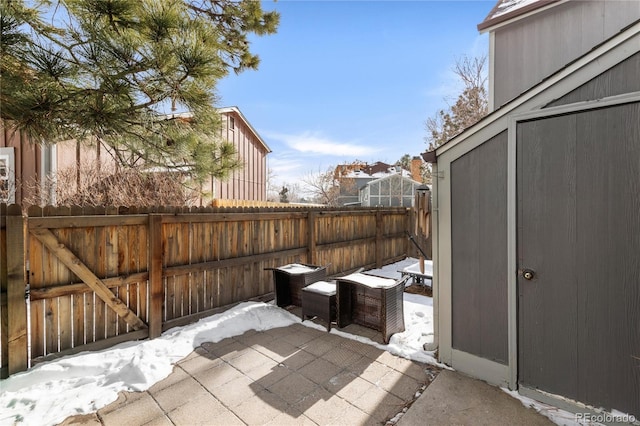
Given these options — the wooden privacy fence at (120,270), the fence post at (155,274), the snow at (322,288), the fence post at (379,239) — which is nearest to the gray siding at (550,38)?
the snow at (322,288)

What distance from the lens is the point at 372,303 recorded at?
11.8ft

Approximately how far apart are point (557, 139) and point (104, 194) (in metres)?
7.46

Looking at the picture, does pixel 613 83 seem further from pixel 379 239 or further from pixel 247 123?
pixel 247 123

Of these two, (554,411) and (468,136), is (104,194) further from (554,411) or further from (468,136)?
(554,411)

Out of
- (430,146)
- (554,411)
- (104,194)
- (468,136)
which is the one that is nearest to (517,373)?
(554,411)

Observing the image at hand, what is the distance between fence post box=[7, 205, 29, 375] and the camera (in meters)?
2.57

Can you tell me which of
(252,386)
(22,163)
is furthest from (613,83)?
(22,163)

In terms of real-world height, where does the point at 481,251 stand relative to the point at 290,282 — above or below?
above

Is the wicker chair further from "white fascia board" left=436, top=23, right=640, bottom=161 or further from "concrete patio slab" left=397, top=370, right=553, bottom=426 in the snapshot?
"white fascia board" left=436, top=23, right=640, bottom=161

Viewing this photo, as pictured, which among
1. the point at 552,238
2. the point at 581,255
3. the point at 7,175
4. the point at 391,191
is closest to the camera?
the point at 581,255

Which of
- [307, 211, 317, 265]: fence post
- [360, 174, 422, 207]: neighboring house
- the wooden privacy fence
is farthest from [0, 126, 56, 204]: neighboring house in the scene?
[360, 174, 422, 207]: neighboring house

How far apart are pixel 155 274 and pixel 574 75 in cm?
464

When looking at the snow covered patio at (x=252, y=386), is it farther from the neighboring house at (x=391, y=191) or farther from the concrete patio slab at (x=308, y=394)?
the neighboring house at (x=391, y=191)

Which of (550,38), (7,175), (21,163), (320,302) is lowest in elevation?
(320,302)
